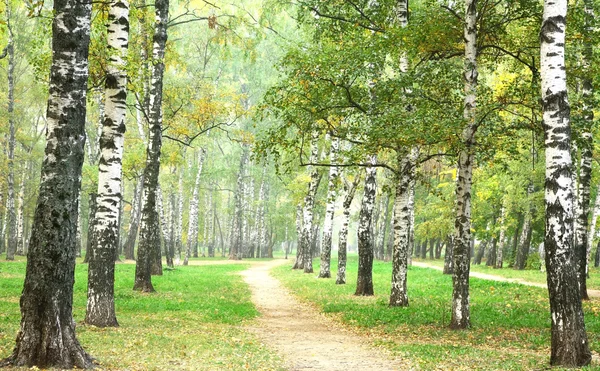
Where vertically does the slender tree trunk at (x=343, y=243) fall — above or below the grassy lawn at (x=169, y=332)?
above

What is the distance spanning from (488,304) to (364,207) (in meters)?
5.21

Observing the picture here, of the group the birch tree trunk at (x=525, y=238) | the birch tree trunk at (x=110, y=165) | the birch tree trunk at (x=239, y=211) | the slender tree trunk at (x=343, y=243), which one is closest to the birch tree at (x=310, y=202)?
the slender tree trunk at (x=343, y=243)

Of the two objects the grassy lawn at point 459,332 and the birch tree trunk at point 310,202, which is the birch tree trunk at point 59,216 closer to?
the grassy lawn at point 459,332

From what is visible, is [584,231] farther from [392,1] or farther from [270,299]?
[270,299]

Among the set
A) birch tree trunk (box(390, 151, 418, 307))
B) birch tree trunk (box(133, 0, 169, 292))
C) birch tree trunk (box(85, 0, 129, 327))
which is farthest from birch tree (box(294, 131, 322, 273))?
birch tree trunk (box(85, 0, 129, 327))

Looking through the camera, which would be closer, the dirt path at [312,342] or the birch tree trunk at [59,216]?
the birch tree trunk at [59,216]

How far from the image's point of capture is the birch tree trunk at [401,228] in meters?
15.5

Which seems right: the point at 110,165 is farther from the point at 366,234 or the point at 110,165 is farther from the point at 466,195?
the point at 366,234

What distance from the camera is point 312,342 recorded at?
37.6 ft

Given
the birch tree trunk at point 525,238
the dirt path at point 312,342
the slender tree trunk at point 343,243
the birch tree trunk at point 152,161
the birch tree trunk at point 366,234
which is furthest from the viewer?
the birch tree trunk at point 525,238

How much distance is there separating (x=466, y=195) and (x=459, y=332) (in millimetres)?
3105

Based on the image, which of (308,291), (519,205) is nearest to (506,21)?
(308,291)

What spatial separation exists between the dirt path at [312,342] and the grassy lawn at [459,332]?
18.6 inches

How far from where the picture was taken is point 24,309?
23.4ft
